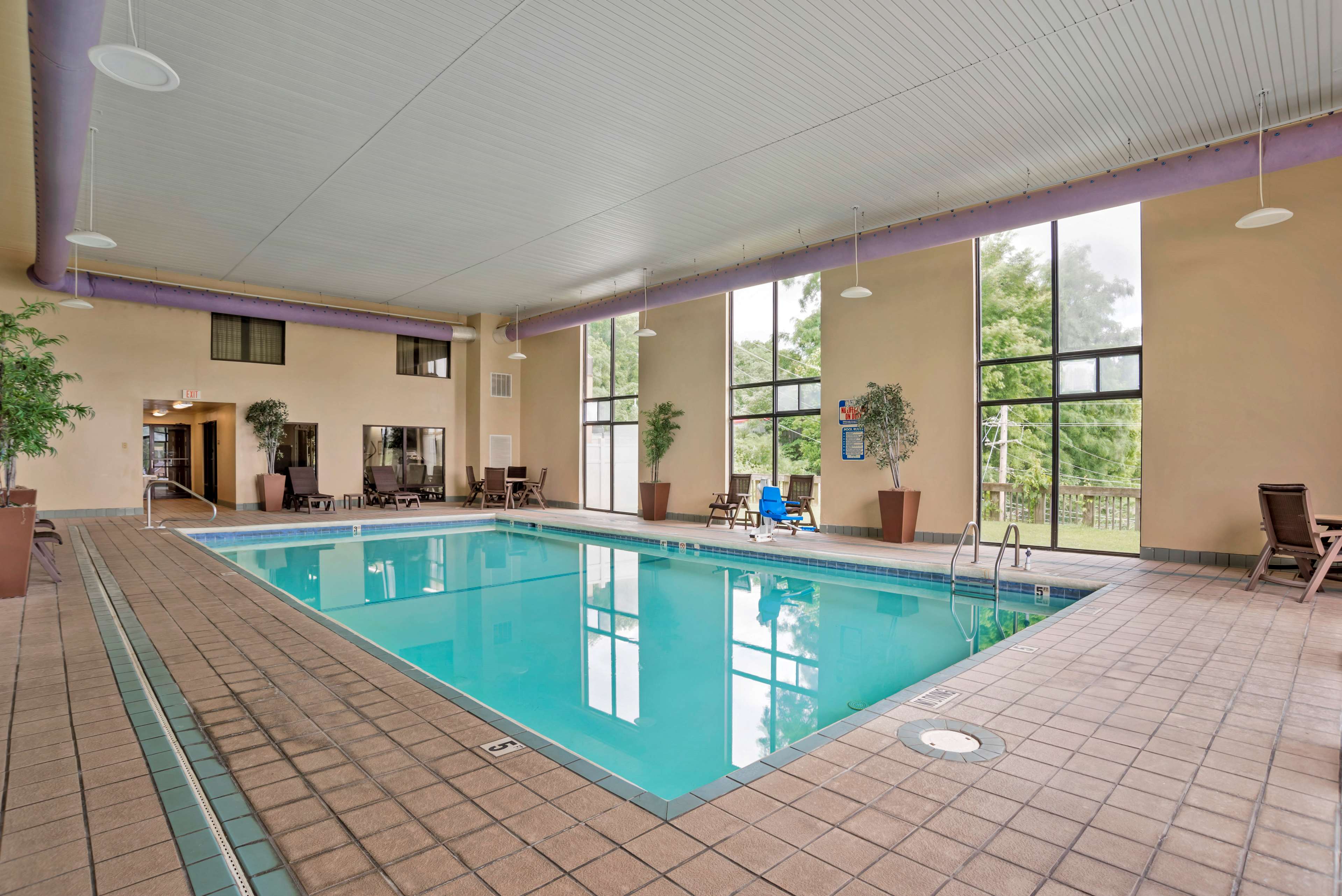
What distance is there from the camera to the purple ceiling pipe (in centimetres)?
550

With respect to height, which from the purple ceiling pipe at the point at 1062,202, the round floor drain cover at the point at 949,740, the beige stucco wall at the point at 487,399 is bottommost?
the round floor drain cover at the point at 949,740

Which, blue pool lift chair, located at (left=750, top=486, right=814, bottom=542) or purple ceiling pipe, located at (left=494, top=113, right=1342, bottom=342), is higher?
purple ceiling pipe, located at (left=494, top=113, right=1342, bottom=342)

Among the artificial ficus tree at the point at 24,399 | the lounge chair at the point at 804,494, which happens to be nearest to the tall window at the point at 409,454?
the lounge chair at the point at 804,494

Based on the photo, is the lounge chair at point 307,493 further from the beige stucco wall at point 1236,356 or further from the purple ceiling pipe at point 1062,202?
the beige stucco wall at point 1236,356

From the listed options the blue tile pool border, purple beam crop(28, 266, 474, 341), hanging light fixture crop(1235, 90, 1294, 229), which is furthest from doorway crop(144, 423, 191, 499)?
hanging light fixture crop(1235, 90, 1294, 229)

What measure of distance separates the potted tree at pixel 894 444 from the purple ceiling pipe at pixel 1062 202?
1778mm

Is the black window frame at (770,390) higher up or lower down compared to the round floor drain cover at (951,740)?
higher up

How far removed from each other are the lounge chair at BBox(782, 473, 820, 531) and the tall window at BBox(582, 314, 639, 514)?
3624mm

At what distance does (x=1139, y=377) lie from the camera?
7.26 m

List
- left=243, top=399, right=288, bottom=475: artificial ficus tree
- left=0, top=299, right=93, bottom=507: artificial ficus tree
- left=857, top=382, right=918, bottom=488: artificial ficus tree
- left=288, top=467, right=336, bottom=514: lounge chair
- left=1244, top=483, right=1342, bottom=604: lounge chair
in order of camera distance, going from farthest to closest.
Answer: left=288, top=467, right=336, bottom=514: lounge chair
left=243, top=399, right=288, bottom=475: artificial ficus tree
left=857, top=382, right=918, bottom=488: artificial ficus tree
left=1244, top=483, right=1342, bottom=604: lounge chair
left=0, top=299, right=93, bottom=507: artificial ficus tree

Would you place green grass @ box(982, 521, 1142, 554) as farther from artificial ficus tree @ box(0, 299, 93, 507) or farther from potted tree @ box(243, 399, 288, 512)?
potted tree @ box(243, 399, 288, 512)

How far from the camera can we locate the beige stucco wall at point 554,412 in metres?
14.1

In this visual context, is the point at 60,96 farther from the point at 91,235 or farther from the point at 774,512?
the point at 774,512

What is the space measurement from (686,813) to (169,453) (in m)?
19.0
